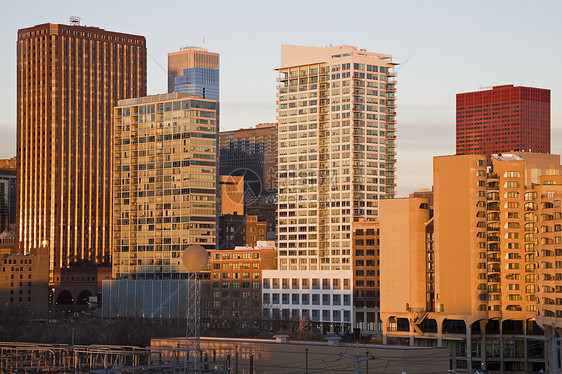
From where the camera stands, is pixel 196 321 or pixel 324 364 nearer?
pixel 196 321

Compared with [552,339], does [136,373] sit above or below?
below

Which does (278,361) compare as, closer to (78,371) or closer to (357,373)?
(78,371)

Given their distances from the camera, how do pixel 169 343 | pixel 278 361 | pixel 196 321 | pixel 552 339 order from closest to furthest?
pixel 552 339 → pixel 196 321 → pixel 278 361 → pixel 169 343

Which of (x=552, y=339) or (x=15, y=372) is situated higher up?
(x=552, y=339)

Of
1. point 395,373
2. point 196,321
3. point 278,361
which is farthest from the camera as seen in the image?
point 278,361

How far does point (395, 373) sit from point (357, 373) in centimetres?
5292

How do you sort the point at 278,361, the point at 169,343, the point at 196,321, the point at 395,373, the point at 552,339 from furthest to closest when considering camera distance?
the point at 169,343, the point at 278,361, the point at 395,373, the point at 196,321, the point at 552,339

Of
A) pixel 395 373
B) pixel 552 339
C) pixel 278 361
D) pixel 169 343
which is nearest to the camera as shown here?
pixel 552 339

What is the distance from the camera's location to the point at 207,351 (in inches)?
6486

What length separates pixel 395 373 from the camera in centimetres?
14450

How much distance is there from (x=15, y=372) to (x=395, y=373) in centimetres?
5771

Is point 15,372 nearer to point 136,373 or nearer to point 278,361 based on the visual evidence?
point 136,373

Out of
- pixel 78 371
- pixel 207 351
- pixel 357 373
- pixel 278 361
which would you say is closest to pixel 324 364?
pixel 278 361

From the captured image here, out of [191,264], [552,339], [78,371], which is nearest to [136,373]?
[78,371]
